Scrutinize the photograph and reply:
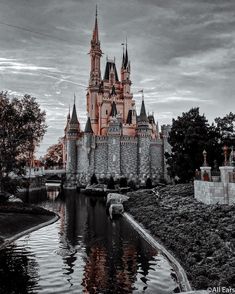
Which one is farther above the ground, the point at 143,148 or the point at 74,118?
the point at 74,118

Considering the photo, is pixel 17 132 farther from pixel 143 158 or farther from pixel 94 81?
pixel 94 81

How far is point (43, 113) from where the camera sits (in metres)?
29.6

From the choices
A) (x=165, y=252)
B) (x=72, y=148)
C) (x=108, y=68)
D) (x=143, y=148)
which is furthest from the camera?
(x=108, y=68)

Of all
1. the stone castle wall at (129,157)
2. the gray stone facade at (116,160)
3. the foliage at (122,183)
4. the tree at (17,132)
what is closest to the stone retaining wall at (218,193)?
the tree at (17,132)

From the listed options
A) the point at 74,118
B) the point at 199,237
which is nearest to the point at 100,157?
the point at 74,118

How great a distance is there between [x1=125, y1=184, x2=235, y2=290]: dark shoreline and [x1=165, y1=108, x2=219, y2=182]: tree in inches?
411

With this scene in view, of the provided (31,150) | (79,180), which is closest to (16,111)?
(31,150)

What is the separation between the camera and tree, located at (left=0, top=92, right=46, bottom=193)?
27328mm

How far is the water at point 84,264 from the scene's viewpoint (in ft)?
36.5

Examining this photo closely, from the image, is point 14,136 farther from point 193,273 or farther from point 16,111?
point 193,273

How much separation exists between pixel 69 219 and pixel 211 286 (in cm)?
1837

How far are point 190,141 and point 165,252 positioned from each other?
20.2 m

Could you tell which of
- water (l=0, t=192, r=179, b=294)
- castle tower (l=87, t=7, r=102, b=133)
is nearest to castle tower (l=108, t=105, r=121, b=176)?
castle tower (l=87, t=7, r=102, b=133)

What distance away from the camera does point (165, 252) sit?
15148 mm
